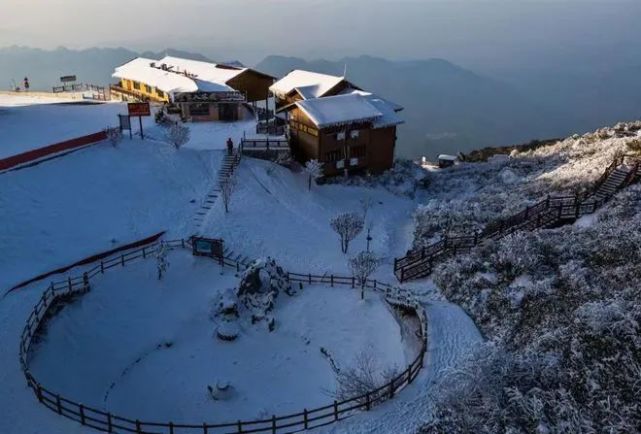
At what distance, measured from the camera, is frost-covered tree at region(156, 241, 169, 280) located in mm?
31312

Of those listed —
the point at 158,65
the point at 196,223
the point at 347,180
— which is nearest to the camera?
the point at 196,223

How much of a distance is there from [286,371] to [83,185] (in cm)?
2196

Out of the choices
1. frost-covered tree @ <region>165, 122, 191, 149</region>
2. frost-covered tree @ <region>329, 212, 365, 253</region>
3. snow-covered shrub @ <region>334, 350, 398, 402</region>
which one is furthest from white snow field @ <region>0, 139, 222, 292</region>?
snow-covered shrub @ <region>334, 350, 398, 402</region>

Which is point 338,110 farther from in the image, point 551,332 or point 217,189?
point 551,332

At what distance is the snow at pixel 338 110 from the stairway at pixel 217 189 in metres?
7.11

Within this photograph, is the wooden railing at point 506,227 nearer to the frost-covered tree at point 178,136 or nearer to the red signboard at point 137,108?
the frost-covered tree at point 178,136

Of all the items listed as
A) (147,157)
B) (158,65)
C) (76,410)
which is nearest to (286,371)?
(76,410)

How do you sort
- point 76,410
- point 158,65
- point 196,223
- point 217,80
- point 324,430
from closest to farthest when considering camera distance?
point 324,430 → point 76,410 → point 196,223 → point 217,80 → point 158,65

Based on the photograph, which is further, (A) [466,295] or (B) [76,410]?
(A) [466,295]

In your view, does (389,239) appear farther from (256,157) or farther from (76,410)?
(76,410)

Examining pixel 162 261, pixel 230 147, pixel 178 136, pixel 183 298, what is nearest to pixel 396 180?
pixel 230 147

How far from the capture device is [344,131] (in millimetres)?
44688

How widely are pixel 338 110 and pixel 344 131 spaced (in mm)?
A: 1821

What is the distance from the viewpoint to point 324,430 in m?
19.5
